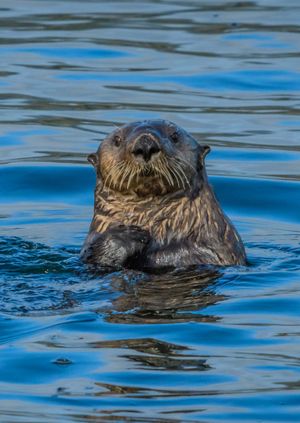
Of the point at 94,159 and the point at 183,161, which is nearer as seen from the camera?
the point at 183,161

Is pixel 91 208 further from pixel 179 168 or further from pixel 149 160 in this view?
pixel 149 160

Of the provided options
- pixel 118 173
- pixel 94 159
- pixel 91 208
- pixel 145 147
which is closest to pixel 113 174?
pixel 118 173

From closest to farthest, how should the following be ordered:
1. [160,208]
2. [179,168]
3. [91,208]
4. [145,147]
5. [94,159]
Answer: [145,147], [179,168], [160,208], [94,159], [91,208]

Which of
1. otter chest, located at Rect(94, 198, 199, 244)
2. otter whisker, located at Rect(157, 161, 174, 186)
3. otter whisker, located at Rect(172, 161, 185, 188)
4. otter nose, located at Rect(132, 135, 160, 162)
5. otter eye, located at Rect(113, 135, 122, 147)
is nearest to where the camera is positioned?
otter nose, located at Rect(132, 135, 160, 162)

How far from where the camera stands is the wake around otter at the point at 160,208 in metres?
8.27

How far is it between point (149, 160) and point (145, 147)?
99mm

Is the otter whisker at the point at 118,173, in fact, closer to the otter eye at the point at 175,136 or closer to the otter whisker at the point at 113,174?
the otter whisker at the point at 113,174

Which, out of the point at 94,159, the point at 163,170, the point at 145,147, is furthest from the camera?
the point at 94,159

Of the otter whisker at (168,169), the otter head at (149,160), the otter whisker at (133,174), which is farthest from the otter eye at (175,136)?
the otter whisker at (133,174)

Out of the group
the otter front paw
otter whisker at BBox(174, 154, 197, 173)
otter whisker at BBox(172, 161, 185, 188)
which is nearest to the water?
the otter front paw

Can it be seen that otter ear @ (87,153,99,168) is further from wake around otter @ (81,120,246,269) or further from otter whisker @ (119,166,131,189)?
otter whisker @ (119,166,131,189)

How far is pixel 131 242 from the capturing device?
8.26 metres

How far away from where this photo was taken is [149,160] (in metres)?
8.14

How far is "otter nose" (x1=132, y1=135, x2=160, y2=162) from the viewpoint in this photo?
318 inches
